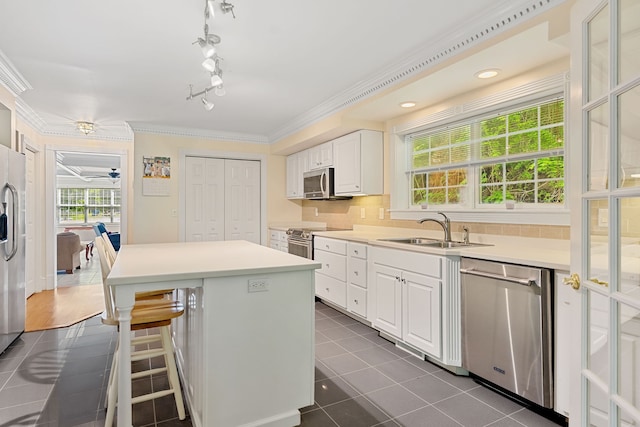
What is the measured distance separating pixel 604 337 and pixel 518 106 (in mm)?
2020

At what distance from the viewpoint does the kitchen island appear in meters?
1.68

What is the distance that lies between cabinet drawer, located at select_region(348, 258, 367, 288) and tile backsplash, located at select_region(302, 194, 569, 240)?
66 centimetres

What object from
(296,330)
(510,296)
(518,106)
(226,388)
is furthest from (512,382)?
(518,106)

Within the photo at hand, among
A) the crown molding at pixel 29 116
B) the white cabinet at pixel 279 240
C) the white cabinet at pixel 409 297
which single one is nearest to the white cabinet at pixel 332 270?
the white cabinet at pixel 409 297

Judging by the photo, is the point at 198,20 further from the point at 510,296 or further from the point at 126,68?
the point at 510,296

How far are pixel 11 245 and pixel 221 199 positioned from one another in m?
2.72

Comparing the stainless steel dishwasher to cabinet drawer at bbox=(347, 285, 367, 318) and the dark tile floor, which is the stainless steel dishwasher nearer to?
the dark tile floor

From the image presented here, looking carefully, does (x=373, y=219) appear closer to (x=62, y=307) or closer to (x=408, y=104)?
(x=408, y=104)

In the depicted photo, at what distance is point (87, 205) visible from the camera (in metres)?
11.3

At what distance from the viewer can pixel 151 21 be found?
7.46 ft

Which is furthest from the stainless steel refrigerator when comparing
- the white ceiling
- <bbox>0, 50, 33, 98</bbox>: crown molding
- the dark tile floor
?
the white ceiling

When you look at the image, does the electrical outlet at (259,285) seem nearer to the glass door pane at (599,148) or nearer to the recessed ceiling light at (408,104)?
the glass door pane at (599,148)

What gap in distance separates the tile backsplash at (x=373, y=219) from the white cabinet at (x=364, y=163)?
235 millimetres

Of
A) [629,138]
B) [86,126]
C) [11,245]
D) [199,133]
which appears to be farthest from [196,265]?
[86,126]
